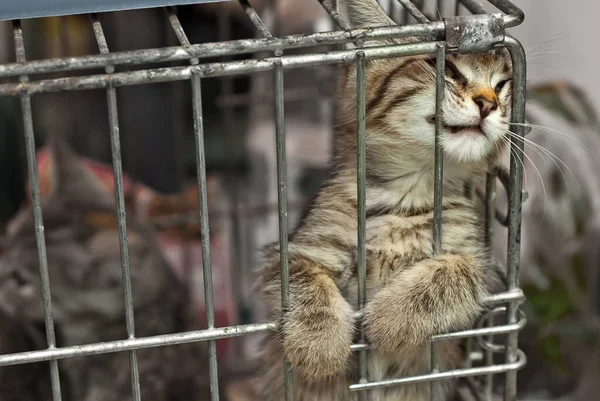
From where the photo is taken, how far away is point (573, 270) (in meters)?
1.80

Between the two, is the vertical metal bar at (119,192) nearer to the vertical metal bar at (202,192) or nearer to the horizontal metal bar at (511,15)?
the vertical metal bar at (202,192)

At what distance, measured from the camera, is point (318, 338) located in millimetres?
1038

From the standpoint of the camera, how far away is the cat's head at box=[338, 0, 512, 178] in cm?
102

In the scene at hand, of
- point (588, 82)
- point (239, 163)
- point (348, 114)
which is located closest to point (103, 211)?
point (239, 163)

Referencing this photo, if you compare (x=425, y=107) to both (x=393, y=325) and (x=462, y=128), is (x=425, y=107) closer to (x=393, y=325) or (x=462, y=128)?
(x=462, y=128)

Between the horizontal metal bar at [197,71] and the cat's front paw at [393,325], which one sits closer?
the horizontal metal bar at [197,71]

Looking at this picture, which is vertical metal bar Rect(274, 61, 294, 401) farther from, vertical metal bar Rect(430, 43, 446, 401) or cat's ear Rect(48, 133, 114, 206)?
cat's ear Rect(48, 133, 114, 206)

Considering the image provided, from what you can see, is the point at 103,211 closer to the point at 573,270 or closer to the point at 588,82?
the point at 573,270

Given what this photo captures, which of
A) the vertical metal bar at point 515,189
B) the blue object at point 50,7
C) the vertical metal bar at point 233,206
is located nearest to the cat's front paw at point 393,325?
the vertical metal bar at point 515,189

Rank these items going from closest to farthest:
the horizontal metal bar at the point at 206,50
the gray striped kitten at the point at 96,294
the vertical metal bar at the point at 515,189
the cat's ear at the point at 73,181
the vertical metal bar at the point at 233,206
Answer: the horizontal metal bar at the point at 206,50 < the vertical metal bar at the point at 515,189 < the gray striped kitten at the point at 96,294 < the cat's ear at the point at 73,181 < the vertical metal bar at the point at 233,206

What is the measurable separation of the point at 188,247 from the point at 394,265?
95 cm

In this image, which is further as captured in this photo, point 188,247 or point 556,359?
point 188,247

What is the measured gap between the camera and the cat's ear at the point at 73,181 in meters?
1.87

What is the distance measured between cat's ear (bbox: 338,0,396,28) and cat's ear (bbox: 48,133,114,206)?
3.17ft
